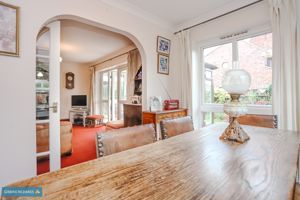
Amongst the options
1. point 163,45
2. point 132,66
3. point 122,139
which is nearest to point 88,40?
point 132,66

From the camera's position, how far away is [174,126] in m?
1.42

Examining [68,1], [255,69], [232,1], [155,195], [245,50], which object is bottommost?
[155,195]

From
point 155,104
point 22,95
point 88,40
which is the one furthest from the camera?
point 88,40

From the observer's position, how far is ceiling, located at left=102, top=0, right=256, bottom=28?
7.53 ft

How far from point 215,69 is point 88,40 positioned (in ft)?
9.91

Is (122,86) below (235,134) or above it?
above

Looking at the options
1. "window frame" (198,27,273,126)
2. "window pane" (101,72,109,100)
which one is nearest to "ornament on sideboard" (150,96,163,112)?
"window frame" (198,27,273,126)

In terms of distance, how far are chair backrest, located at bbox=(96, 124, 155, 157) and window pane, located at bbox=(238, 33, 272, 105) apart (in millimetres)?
1920

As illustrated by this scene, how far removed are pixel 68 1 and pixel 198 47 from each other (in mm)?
2206

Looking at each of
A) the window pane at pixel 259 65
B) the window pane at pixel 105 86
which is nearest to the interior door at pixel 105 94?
the window pane at pixel 105 86

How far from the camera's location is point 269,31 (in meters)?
2.15

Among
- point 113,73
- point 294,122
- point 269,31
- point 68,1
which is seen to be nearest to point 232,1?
point 269,31

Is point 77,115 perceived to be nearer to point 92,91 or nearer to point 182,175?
point 92,91

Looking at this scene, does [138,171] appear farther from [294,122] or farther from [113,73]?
[113,73]
